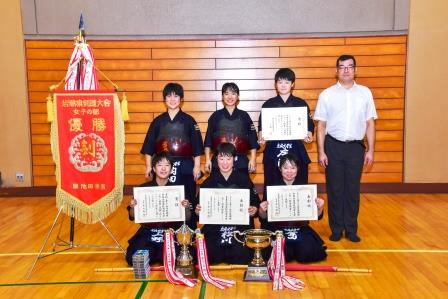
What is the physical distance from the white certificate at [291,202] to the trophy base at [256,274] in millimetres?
458

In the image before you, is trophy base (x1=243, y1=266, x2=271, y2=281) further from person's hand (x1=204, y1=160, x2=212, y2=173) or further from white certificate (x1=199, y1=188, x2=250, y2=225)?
person's hand (x1=204, y1=160, x2=212, y2=173)

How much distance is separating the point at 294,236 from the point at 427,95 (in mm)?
4313

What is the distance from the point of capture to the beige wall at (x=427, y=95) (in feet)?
24.2

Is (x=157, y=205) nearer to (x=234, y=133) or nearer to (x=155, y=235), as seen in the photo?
(x=155, y=235)

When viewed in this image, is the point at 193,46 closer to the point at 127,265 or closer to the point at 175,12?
the point at 175,12

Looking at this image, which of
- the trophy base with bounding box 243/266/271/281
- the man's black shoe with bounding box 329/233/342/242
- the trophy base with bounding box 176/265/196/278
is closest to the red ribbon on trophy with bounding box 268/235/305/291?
the trophy base with bounding box 243/266/271/281

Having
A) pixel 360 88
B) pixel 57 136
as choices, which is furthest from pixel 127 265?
pixel 360 88

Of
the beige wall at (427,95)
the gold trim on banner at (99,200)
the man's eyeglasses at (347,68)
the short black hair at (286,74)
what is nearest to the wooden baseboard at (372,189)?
the beige wall at (427,95)

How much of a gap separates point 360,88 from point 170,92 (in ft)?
6.57

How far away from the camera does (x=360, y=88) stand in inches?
199

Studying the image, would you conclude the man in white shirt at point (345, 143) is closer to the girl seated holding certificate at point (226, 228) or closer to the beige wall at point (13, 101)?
the girl seated holding certificate at point (226, 228)

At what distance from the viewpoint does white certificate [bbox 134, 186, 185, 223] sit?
422 cm

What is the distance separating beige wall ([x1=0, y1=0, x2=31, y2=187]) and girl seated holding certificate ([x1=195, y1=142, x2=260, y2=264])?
450 centimetres

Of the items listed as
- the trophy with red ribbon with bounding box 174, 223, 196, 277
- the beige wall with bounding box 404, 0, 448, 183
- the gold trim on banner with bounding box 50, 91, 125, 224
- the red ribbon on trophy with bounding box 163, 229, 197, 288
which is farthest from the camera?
the beige wall with bounding box 404, 0, 448, 183
